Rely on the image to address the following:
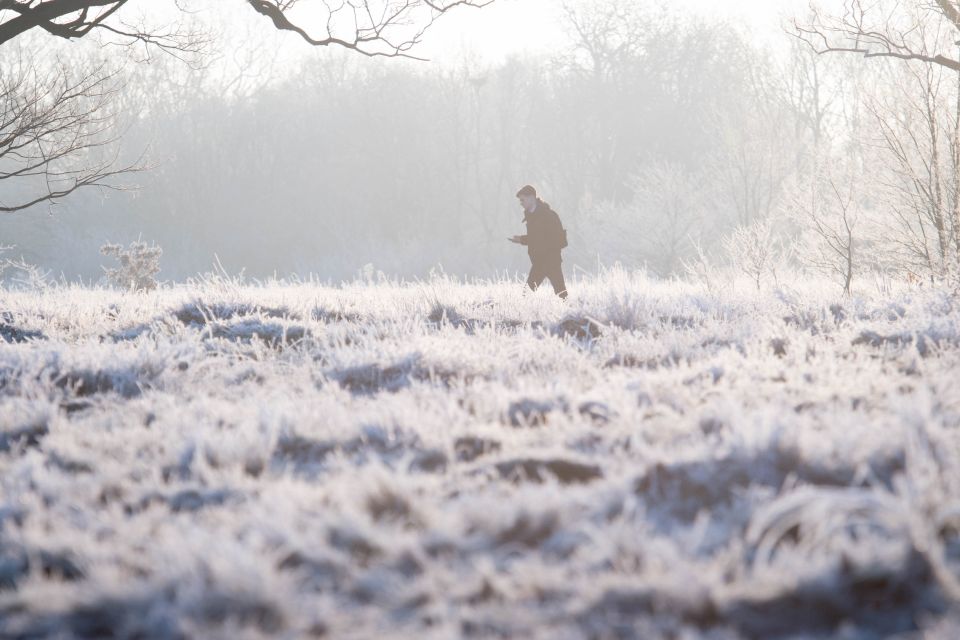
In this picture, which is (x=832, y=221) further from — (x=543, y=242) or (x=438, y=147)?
(x=438, y=147)

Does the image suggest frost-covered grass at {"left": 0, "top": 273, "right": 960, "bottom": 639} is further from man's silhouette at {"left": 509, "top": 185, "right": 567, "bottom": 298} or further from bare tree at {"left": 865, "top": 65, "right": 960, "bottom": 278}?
man's silhouette at {"left": 509, "top": 185, "right": 567, "bottom": 298}

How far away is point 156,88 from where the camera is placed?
44.9 meters

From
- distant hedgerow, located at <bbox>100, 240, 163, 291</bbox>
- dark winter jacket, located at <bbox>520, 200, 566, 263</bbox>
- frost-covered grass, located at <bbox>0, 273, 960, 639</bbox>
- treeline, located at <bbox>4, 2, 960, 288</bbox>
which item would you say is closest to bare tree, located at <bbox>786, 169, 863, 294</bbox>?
dark winter jacket, located at <bbox>520, 200, 566, 263</bbox>

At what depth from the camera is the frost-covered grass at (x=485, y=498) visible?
1815 mm

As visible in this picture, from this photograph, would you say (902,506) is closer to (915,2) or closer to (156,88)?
(915,2)

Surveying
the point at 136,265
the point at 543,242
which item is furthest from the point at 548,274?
the point at 136,265

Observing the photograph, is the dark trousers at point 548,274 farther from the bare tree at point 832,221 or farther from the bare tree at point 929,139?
the bare tree at point 929,139

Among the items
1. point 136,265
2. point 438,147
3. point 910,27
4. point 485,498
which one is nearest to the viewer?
point 485,498

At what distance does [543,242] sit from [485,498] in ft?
27.1

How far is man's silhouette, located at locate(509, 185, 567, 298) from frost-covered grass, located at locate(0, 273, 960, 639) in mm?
5688

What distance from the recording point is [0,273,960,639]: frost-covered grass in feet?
5.96

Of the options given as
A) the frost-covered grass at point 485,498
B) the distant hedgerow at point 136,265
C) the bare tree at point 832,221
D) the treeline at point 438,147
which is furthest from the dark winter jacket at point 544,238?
the treeline at point 438,147

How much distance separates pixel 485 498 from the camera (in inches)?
91.3

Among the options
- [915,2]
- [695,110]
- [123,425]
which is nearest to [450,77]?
[695,110]
